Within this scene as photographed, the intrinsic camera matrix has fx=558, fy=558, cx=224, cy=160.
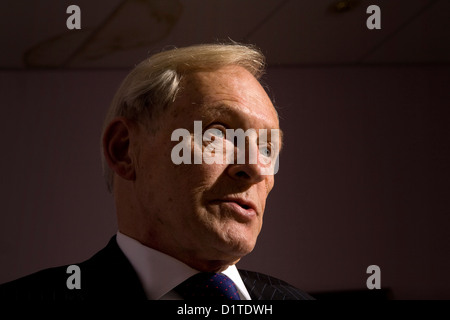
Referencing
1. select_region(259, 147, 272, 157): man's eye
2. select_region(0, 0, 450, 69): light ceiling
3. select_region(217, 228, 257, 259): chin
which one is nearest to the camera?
select_region(217, 228, 257, 259): chin

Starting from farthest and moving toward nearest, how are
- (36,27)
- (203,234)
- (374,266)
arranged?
(374,266), (36,27), (203,234)

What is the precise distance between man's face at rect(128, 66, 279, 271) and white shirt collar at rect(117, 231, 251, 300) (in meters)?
0.01

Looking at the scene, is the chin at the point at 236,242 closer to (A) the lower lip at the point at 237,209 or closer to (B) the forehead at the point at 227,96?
(A) the lower lip at the point at 237,209

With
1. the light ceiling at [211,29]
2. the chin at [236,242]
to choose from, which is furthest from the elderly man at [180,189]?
the light ceiling at [211,29]

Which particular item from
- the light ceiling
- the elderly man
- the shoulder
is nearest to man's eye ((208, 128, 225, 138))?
the elderly man

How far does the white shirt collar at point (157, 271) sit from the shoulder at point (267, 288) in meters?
0.16

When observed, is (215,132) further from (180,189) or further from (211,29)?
(211,29)

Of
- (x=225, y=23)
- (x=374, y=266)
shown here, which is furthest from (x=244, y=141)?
(x=374, y=266)

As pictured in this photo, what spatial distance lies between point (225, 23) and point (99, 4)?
30 cm

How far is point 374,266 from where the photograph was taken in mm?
1402

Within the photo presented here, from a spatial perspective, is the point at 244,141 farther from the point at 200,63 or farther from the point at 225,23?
the point at 225,23

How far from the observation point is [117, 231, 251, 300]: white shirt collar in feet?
2.59

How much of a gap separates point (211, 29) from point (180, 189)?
0.67 m

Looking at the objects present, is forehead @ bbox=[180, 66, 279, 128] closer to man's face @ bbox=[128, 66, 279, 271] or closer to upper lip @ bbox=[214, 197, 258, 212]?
man's face @ bbox=[128, 66, 279, 271]
